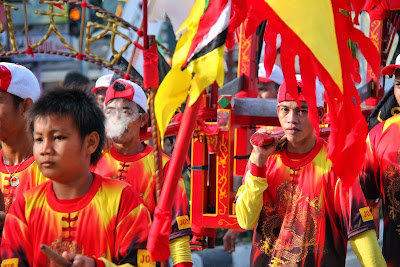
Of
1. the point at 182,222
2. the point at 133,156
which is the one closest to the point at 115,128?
the point at 133,156

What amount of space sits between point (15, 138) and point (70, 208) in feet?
3.81

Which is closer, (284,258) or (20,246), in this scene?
(20,246)

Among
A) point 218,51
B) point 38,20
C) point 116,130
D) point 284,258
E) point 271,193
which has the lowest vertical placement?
point 284,258

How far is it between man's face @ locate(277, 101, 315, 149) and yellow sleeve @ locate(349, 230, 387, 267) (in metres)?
0.58

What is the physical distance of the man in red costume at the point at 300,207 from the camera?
13.6ft

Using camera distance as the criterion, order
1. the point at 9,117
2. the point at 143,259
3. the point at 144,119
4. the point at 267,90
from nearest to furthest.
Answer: the point at 143,259, the point at 9,117, the point at 144,119, the point at 267,90

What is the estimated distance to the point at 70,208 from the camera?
10.9 ft

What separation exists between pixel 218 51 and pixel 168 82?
0.73ft

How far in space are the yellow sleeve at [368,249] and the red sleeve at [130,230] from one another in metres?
1.29

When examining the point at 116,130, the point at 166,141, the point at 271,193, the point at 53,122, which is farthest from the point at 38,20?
the point at 53,122

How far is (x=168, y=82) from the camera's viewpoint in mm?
3021

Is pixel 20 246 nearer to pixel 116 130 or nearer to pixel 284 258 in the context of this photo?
pixel 284 258

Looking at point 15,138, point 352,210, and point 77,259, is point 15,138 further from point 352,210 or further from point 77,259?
point 352,210

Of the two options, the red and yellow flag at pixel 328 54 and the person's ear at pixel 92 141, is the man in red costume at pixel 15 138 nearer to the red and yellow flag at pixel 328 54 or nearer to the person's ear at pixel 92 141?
the person's ear at pixel 92 141
